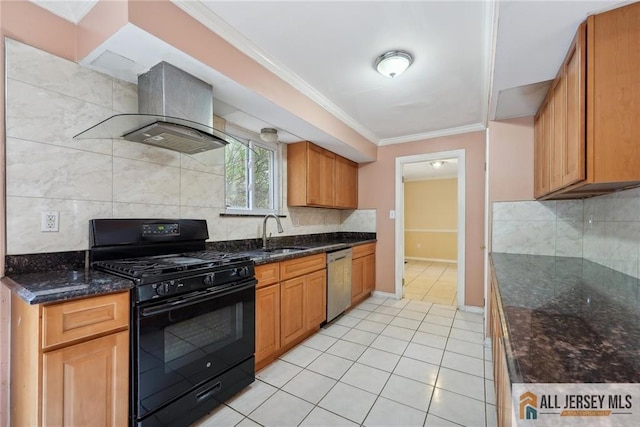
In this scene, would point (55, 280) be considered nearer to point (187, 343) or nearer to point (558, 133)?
point (187, 343)

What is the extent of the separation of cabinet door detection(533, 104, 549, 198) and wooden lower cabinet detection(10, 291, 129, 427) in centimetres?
273

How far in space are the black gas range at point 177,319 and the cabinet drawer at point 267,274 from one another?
146 mm

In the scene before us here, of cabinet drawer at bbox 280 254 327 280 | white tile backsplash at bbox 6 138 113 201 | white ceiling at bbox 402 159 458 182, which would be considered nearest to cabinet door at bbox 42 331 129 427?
white tile backsplash at bbox 6 138 113 201

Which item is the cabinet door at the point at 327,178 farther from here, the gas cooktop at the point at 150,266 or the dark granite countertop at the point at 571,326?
the dark granite countertop at the point at 571,326

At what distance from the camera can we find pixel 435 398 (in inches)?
71.7

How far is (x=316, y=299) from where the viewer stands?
277cm

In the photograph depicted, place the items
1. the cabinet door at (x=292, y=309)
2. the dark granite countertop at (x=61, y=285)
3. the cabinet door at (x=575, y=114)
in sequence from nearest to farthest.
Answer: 1. the dark granite countertop at (x=61, y=285)
2. the cabinet door at (x=575, y=114)
3. the cabinet door at (x=292, y=309)

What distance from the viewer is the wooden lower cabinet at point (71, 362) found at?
1071 mm

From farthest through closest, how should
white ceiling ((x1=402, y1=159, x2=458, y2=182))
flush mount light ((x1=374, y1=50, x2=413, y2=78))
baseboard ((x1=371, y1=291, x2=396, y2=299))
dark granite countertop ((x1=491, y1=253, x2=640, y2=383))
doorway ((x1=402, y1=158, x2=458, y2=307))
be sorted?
doorway ((x1=402, y1=158, x2=458, y2=307)) → white ceiling ((x1=402, y1=159, x2=458, y2=182)) → baseboard ((x1=371, y1=291, x2=396, y2=299)) → flush mount light ((x1=374, y1=50, x2=413, y2=78)) → dark granite countertop ((x1=491, y1=253, x2=640, y2=383))

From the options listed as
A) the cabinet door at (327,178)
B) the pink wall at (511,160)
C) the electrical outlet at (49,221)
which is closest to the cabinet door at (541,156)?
the pink wall at (511,160)

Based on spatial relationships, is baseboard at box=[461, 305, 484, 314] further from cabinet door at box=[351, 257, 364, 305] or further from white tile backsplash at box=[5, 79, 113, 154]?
white tile backsplash at box=[5, 79, 113, 154]

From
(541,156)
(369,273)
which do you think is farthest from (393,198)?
(541,156)

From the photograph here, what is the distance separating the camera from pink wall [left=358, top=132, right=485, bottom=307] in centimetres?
348

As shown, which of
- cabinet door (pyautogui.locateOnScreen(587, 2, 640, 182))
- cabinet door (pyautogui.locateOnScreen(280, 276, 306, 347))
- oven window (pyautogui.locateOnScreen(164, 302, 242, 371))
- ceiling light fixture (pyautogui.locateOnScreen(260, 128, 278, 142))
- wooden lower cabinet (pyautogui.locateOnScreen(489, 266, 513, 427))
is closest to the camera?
wooden lower cabinet (pyautogui.locateOnScreen(489, 266, 513, 427))
